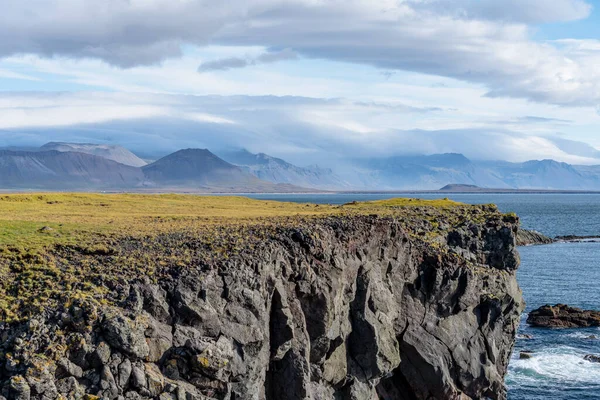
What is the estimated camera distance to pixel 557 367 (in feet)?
234

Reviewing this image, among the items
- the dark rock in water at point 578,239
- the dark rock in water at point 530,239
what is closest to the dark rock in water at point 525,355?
the dark rock in water at point 530,239

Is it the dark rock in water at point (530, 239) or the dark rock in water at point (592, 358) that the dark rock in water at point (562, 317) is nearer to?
the dark rock in water at point (592, 358)

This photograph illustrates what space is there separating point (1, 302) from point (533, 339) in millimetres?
61611

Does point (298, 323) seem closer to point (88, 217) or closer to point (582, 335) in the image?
point (88, 217)

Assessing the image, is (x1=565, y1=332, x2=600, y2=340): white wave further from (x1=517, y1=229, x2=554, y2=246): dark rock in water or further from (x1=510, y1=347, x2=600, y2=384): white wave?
(x1=517, y1=229, x2=554, y2=246): dark rock in water

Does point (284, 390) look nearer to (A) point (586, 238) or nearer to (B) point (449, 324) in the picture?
(B) point (449, 324)

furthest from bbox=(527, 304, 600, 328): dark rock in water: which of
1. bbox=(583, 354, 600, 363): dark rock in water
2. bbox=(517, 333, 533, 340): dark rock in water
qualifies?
bbox=(583, 354, 600, 363): dark rock in water

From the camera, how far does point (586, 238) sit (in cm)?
18162

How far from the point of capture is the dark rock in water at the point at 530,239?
543 feet

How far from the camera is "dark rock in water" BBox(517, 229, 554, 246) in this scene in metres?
165

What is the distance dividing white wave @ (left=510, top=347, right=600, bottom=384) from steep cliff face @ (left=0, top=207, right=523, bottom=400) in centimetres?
877

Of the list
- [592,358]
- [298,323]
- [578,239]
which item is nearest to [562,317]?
[592,358]

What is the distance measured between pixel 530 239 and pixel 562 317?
8321 centimetres

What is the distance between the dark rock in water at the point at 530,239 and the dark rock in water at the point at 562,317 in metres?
75.2
